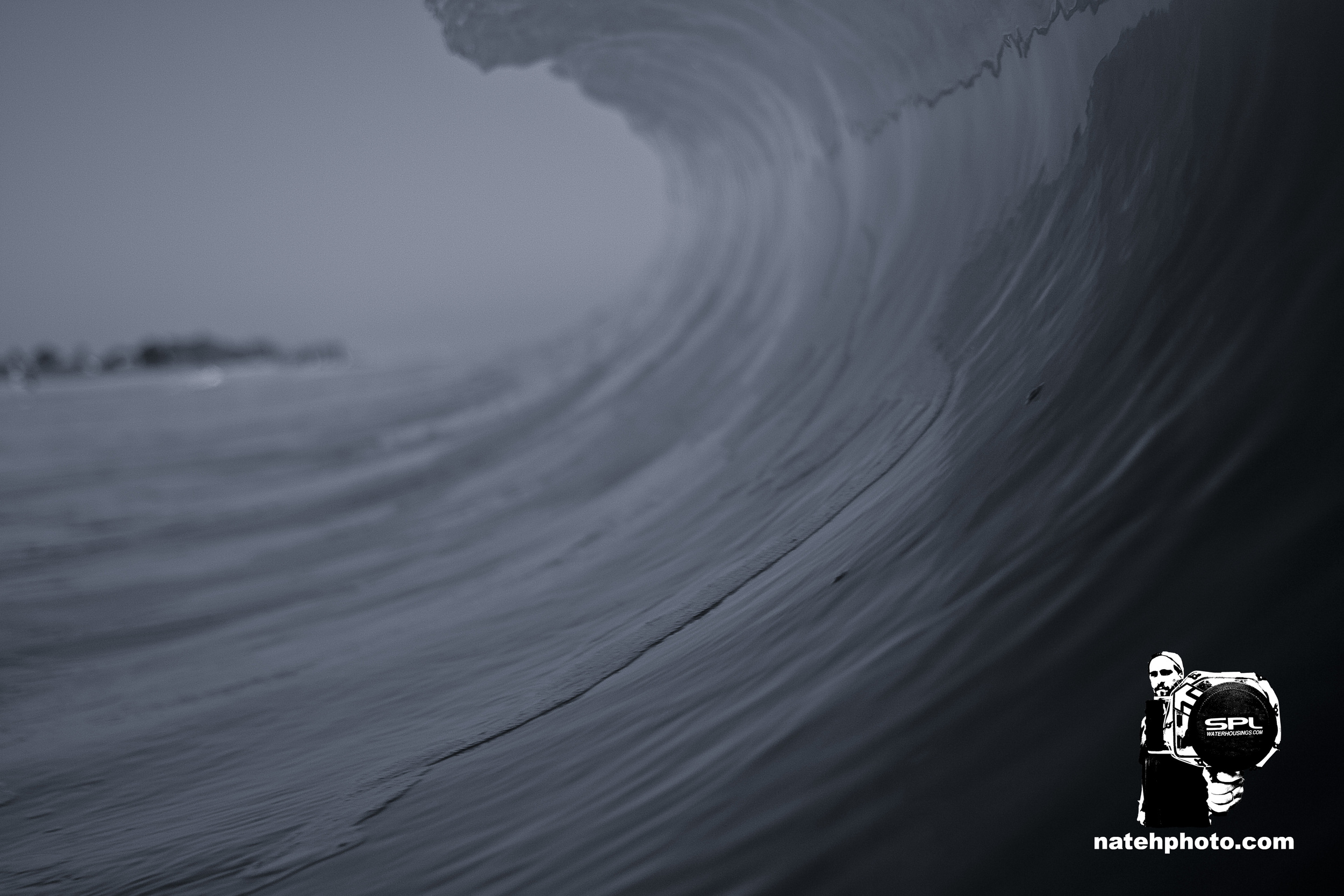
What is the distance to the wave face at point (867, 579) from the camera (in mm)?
1168

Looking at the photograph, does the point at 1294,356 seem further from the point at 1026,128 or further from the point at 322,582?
the point at 322,582

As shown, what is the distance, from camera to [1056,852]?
3.33 feet

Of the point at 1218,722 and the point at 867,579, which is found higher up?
the point at 867,579

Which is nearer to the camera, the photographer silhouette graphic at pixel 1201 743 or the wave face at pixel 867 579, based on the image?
the photographer silhouette graphic at pixel 1201 743

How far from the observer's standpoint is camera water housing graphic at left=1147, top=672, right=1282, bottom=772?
100 centimetres

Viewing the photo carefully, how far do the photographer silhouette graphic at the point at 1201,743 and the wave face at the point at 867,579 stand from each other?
23 mm

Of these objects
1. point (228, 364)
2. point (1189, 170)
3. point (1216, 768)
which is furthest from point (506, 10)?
point (228, 364)

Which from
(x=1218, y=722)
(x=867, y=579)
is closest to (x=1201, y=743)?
(x=1218, y=722)

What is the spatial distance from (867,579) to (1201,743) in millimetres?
863

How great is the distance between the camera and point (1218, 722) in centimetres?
104

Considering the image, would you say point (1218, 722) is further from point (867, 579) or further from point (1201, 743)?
point (867, 579)

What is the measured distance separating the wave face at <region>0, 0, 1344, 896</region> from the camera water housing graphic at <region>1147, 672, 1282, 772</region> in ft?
0.08

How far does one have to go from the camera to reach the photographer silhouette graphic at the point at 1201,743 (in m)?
1.00

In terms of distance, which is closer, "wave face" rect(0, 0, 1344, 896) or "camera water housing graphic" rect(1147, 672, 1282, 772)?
"camera water housing graphic" rect(1147, 672, 1282, 772)
